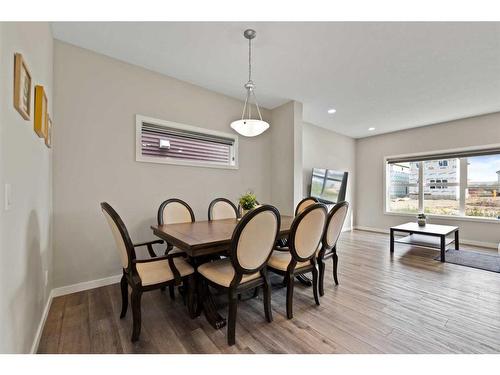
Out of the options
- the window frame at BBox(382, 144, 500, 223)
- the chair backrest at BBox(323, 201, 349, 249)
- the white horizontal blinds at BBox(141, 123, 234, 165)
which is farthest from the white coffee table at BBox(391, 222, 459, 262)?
the white horizontal blinds at BBox(141, 123, 234, 165)

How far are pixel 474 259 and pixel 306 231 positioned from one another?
11.7ft

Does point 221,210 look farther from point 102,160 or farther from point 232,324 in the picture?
point 232,324

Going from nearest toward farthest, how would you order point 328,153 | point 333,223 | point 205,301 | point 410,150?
point 205,301, point 333,223, point 410,150, point 328,153

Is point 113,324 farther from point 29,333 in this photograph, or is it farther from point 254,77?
point 254,77

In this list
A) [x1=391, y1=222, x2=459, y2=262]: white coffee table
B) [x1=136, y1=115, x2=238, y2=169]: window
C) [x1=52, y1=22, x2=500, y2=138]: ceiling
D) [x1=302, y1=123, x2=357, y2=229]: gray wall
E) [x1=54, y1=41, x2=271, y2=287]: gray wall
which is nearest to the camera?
[x1=52, y1=22, x2=500, y2=138]: ceiling

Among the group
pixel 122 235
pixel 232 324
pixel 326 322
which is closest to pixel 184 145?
pixel 122 235

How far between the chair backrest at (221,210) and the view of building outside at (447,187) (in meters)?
4.79

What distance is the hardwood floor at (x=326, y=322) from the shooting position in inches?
61.9

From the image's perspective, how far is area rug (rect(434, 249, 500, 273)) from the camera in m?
3.18

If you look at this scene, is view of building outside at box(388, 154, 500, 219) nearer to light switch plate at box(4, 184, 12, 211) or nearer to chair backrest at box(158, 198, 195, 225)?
chair backrest at box(158, 198, 195, 225)

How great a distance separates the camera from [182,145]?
328 cm

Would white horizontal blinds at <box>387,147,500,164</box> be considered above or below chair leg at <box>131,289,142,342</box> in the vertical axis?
above

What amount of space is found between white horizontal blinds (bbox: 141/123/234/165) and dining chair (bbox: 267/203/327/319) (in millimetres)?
2063

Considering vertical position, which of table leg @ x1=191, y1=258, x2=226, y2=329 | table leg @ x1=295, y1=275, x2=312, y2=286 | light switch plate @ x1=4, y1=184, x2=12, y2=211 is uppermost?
light switch plate @ x1=4, y1=184, x2=12, y2=211
